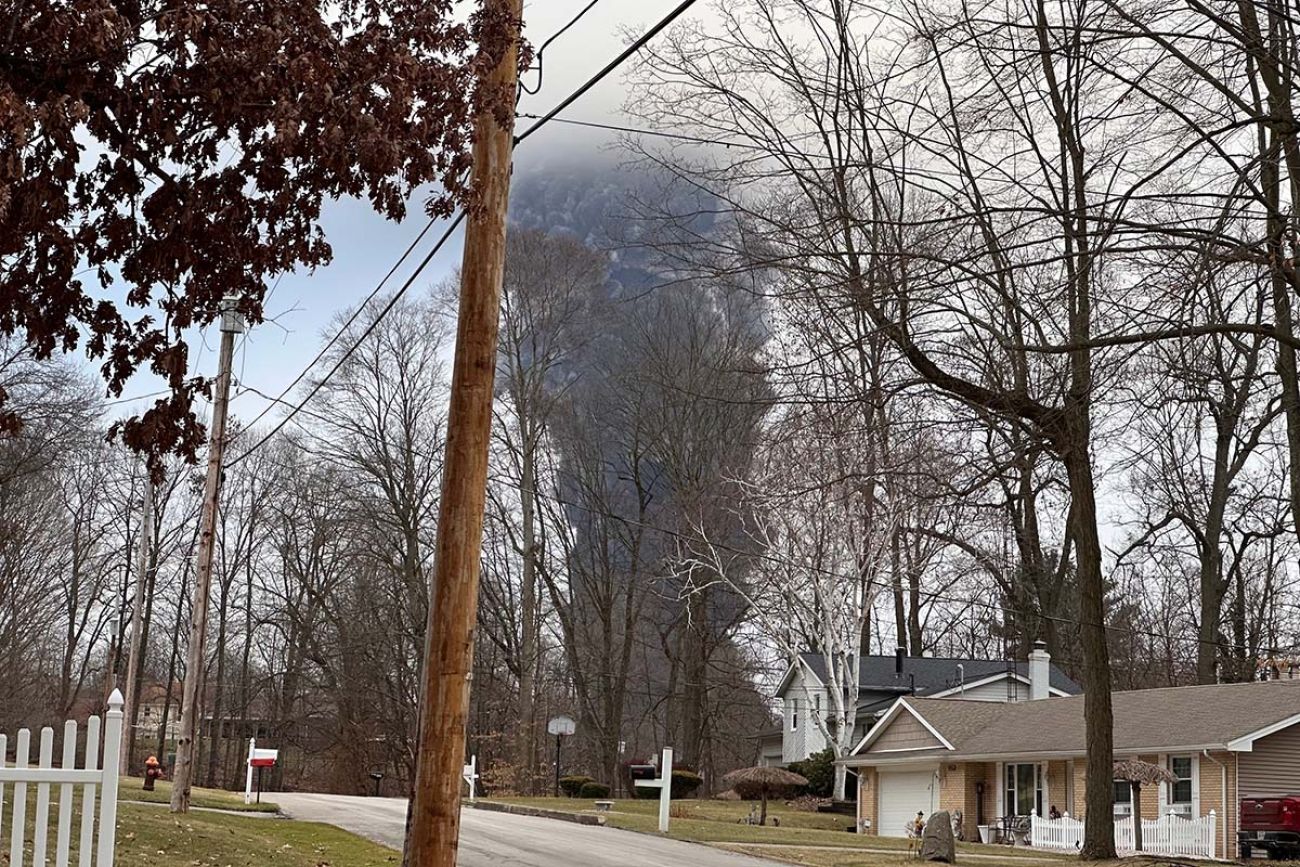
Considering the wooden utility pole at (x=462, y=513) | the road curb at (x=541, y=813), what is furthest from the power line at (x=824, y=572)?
the wooden utility pole at (x=462, y=513)

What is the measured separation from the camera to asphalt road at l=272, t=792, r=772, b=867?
1867 cm

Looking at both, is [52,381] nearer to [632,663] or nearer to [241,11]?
[632,663]

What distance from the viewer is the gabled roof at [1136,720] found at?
105 feet

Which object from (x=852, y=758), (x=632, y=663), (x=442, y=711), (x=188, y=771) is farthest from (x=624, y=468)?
(x=442, y=711)

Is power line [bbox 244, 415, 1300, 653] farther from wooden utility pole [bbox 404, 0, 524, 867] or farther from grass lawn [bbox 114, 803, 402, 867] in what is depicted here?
wooden utility pole [bbox 404, 0, 524, 867]

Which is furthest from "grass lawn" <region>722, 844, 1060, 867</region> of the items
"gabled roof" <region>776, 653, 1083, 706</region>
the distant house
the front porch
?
"gabled roof" <region>776, 653, 1083, 706</region>

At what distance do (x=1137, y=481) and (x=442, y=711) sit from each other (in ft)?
123

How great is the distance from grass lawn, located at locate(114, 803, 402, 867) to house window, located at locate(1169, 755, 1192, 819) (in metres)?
20.5

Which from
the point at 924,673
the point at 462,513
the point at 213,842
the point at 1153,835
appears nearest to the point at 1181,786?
the point at 1153,835

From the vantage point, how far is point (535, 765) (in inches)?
1900

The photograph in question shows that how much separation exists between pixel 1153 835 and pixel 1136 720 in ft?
13.9

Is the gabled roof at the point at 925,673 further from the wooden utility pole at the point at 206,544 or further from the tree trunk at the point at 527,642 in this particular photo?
the wooden utility pole at the point at 206,544

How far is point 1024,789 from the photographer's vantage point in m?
38.7

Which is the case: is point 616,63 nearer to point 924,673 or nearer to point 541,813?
point 541,813
